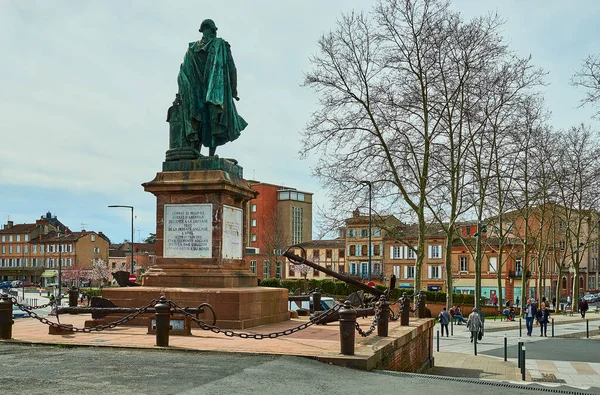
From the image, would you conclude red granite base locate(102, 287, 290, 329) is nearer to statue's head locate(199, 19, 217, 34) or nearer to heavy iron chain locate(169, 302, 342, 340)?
heavy iron chain locate(169, 302, 342, 340)

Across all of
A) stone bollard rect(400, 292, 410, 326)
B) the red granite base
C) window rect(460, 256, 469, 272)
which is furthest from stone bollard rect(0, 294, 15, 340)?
window rect(460, 256, 469, 272)

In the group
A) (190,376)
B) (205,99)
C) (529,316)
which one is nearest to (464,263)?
(529,316)

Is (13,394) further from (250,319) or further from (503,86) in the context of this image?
(503,86)

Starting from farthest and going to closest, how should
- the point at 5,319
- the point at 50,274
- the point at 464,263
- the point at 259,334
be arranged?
the point at 50,274
the point at 464,263
the point at 5,319
the point at 259,334

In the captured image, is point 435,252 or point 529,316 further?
point 435,252

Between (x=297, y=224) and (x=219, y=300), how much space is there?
303ft

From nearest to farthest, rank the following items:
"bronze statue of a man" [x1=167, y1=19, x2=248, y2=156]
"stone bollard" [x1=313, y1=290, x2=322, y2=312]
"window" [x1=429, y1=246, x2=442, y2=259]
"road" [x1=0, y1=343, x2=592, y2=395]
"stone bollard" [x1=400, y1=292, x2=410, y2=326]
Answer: "road" [x1=0, y1=343, x2=592, y2=395]
"bronze statue of a man" [x1=167, y1=19, x2=248, y2=156]
"stone bollard" [x1=400, y1=292, x2=410, y2=326]
"stone bollard" [x1=313, y1=290, x2=322, y2=312]
"window" [x1=429, y1=246, x2=442, y2=259]

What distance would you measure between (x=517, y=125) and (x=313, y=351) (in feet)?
91.7

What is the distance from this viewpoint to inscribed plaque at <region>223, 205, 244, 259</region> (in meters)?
14.8

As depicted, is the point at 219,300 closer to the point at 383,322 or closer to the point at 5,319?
the point at 383,322

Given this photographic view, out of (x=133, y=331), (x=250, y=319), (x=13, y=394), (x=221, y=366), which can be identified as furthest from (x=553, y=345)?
(x=13, y=394)

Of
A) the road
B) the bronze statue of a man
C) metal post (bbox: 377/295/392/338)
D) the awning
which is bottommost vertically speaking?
the awning

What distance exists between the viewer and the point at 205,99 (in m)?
15.6

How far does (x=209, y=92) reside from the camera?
15289mm
